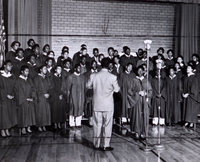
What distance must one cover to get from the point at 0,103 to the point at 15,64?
133 cm

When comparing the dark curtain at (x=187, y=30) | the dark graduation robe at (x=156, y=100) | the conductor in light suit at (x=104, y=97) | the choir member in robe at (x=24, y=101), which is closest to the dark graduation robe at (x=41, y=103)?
the choir member in robe at (x=24, y=101)

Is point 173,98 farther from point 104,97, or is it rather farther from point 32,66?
point 32,66

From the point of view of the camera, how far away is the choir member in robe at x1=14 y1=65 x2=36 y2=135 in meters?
6.60

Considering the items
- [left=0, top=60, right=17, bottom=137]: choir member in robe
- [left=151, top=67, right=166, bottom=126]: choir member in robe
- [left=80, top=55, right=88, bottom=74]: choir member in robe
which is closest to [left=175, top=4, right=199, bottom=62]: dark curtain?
[left=151, top=67, right=166, bottom=126]: choir member in robe

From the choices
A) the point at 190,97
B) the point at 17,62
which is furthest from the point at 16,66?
the point at 190,97

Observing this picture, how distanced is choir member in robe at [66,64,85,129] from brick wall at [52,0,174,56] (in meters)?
2.88

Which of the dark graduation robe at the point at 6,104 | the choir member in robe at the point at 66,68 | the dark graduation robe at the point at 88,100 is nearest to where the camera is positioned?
the dark graduation robe at the point at 6,104

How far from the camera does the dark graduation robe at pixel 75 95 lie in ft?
24.2

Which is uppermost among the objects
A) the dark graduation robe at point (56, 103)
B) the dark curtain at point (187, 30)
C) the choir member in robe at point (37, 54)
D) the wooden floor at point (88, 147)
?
the dark curtain at point (187, 30)

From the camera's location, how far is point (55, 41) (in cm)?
1009

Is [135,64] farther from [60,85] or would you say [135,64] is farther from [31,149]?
[31,149]

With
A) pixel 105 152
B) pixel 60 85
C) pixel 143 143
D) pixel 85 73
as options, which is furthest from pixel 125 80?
pixel 105 152

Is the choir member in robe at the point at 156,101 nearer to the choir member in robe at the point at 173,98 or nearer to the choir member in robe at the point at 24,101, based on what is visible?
the choir member in robe at the point at 173,98

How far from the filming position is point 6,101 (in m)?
6.39
